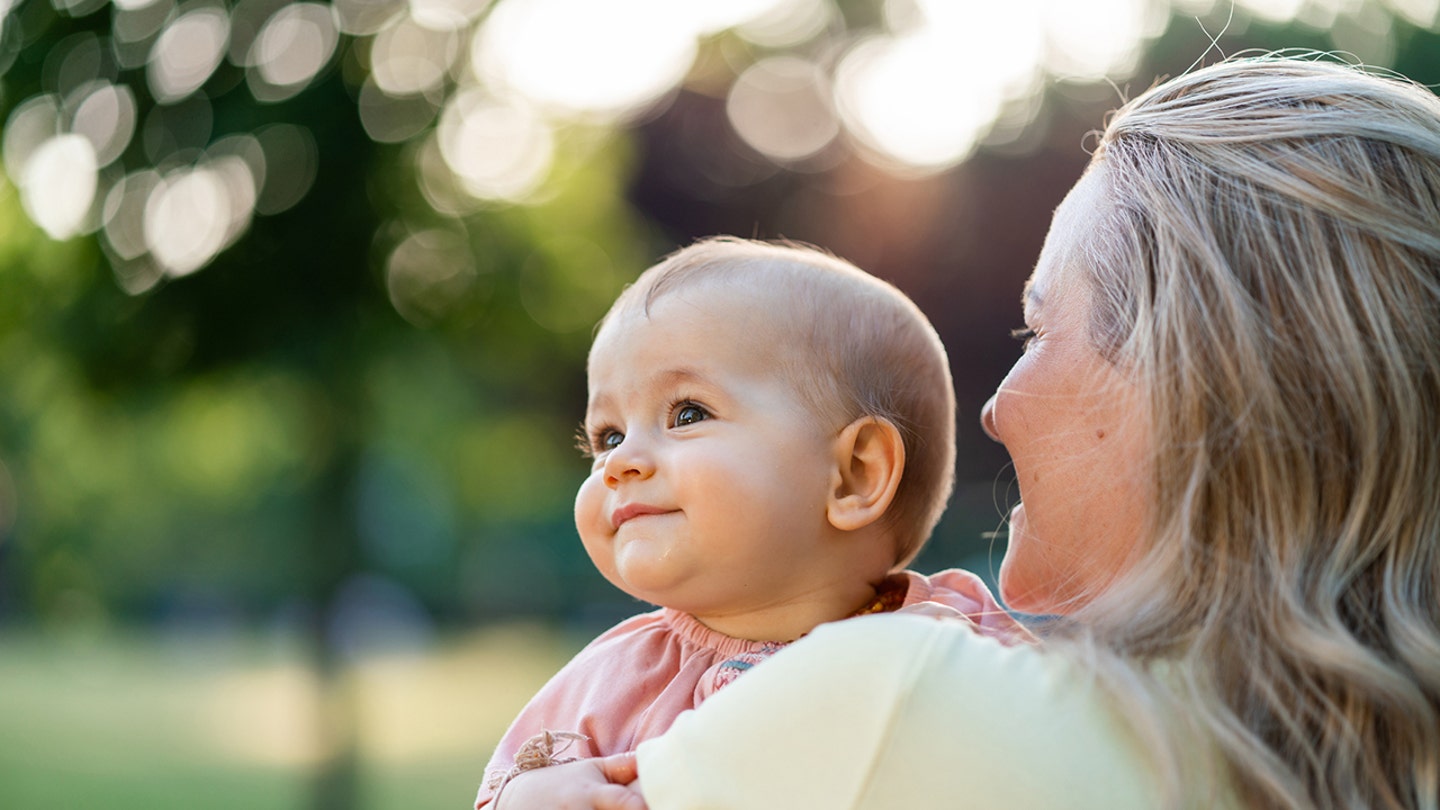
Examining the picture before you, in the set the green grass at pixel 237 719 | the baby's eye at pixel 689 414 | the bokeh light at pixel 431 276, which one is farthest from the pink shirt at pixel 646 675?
the green grass at pixel 237 719

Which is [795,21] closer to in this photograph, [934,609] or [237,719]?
[237,719]

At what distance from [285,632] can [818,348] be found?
77.5 feet

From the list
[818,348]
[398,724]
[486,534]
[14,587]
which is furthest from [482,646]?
Answer: [818,348]

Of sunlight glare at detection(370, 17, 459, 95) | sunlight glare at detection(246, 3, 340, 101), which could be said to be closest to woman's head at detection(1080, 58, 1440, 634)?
sunlight glare at detection(246, 3, 340, 101)

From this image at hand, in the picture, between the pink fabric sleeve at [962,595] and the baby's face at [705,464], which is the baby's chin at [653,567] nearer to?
the baby's face at [705,464]

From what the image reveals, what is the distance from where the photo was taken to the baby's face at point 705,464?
6.64 feet

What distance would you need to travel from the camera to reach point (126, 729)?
15.5m

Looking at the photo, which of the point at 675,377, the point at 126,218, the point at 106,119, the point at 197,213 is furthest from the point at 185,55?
the point at 675,377

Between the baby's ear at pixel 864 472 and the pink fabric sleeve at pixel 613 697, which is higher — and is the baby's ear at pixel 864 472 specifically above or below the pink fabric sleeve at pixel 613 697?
above

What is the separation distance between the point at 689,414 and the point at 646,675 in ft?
1.41

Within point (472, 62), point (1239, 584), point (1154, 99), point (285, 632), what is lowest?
point (1239, 584)

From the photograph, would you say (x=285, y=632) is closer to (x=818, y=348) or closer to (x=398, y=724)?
(x=398, y=724)

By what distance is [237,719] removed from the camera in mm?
15852

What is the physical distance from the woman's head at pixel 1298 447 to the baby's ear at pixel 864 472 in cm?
47
